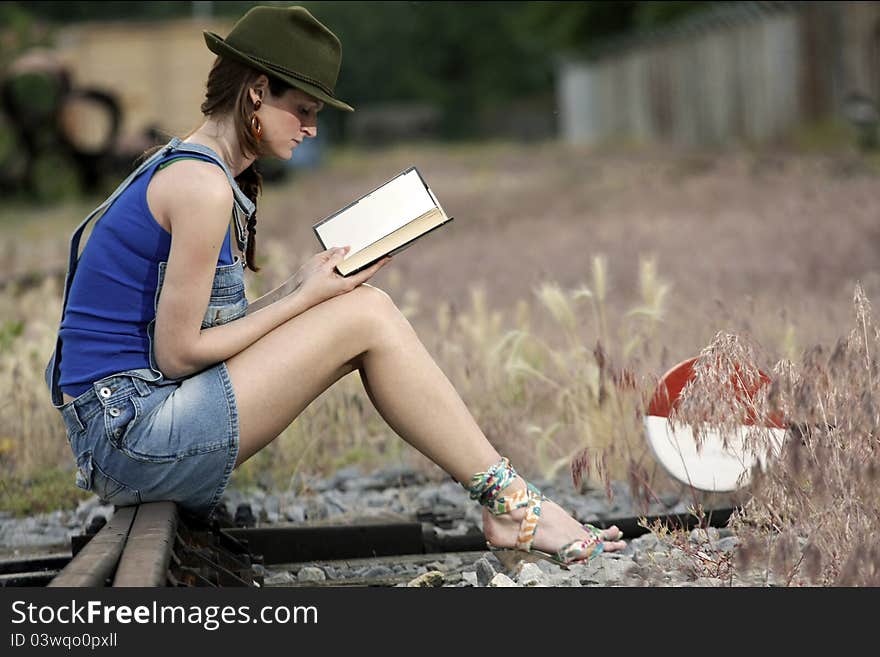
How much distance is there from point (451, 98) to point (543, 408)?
5067 centimetres

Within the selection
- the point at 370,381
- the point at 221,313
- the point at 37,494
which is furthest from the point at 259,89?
the point at 37,494

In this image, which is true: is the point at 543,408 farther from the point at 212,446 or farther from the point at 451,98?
the point at 451,98

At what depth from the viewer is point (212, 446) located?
312 centimetres

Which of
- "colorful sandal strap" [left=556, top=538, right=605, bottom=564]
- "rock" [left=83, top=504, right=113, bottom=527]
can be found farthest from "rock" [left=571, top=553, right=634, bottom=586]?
"rock" [left=83, top=504, right=113, bottom=527]

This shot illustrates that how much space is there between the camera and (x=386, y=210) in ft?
10.6

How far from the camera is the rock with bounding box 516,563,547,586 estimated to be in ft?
9.95

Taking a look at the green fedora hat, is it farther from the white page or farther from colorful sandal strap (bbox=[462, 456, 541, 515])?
colorful sandal strap (bbox=[462, 456, 541, 515])

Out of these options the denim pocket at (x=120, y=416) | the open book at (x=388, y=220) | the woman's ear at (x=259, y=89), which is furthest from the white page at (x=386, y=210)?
the denim pocket at (x=120, y=416)

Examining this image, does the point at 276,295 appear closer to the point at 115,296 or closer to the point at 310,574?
the point at 115,296

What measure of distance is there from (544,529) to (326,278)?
778 mm

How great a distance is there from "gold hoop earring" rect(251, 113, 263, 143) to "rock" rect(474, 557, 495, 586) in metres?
1.11

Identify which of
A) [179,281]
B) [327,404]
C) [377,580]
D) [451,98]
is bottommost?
[377,580]

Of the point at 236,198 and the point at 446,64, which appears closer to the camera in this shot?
the point at 236,198

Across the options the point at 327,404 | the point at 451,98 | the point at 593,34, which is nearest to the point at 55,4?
the point at 593,34
